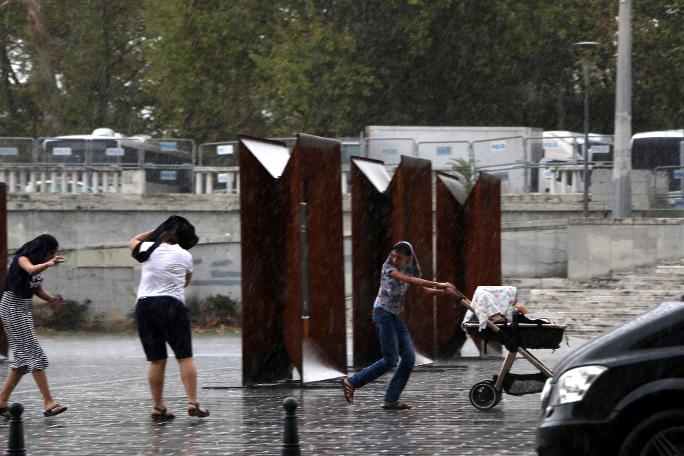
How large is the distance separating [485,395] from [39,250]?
4.22 metres

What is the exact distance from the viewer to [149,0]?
54.4 meters

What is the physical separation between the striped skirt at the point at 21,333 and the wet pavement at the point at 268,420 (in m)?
0.54

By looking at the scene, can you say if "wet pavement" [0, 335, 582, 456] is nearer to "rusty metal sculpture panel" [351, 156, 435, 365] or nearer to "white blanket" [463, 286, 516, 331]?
"rusty metal sculpture panel" [351, 156, 435, 365]

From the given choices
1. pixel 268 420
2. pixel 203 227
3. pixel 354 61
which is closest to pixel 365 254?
pixel 268 420

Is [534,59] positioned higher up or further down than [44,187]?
higher up

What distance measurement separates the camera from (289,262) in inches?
595

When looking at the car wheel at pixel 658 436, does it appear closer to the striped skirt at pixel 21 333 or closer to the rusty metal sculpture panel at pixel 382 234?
the striped skirt at pixel 21 333

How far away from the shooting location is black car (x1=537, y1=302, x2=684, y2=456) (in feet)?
26.2

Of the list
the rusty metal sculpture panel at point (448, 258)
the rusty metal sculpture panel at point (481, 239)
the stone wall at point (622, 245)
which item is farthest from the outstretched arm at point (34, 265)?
the stone wall at point (622, 245)

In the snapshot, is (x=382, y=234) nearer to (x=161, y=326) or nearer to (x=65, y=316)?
(x=161, y=326)

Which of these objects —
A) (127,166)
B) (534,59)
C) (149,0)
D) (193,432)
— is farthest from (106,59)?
(193,432)

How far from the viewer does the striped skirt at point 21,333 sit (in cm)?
1288

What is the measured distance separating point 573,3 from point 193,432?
47.4 metres

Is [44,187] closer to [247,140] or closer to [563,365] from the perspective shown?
[247,140]
